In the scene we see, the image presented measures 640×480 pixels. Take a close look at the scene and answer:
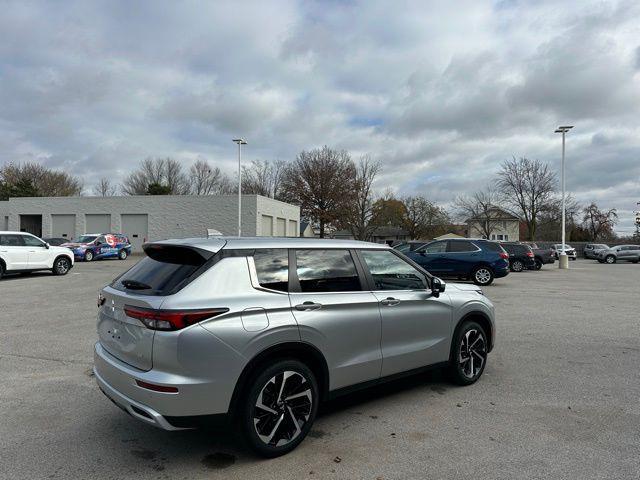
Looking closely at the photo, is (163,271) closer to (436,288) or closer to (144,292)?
(144,292)

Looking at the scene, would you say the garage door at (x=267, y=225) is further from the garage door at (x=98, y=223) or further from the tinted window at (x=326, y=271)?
the tinted window at (x=326, y=271)

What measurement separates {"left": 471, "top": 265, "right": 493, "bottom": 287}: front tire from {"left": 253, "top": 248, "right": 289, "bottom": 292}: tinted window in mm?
14007

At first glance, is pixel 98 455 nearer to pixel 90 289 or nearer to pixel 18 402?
pixel 18 402

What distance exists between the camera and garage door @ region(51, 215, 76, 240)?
136 ft

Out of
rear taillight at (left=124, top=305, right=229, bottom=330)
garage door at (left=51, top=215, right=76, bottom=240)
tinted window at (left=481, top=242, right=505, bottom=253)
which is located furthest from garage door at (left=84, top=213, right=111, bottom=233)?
rear taillight at (left=124, top=305, right=229, bottom=330)

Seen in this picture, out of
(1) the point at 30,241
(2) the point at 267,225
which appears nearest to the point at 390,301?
(1) the point at 30,241

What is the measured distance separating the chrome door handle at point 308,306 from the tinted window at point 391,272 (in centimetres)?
81

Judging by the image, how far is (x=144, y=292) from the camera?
3363mm

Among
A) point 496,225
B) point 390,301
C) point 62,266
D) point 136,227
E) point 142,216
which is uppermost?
point 496,225

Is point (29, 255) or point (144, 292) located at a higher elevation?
point (144, 292)

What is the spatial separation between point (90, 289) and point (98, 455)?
11.6m

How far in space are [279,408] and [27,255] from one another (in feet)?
55.4

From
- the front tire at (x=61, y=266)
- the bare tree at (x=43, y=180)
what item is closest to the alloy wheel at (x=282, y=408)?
the front tire at (x=61, y=266)

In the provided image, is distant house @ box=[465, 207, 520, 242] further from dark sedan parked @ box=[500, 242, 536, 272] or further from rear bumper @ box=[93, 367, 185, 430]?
rear bumper @ box=[93, 367, 185, 430]
